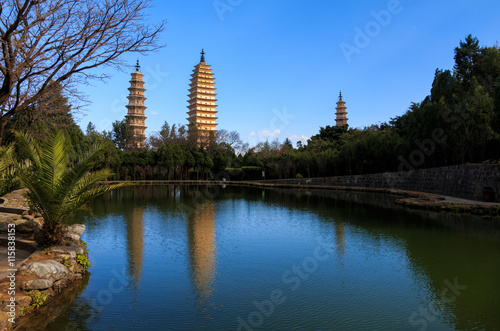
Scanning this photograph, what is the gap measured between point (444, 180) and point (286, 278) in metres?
15.5

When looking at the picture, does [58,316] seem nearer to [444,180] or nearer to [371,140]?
[444,180]

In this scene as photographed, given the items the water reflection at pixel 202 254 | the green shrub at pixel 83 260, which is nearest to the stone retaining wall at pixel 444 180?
the water reflection at pixel 202 254

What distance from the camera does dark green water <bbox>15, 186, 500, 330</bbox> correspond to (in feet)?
15.2

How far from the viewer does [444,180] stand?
18.9m

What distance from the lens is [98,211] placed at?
14289mm

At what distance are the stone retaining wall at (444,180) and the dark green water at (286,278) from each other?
4682 mm

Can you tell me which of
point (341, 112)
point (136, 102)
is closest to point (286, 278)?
point (136, 102)

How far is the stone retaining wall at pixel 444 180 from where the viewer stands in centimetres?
1531

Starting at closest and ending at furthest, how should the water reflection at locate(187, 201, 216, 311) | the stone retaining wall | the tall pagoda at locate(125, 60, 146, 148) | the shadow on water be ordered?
the shadow on water → the water reflection at locate(187, 201, 216, 311) → the stone retaining wall → the tall pagoda at locate(125, 60, 146, 148)

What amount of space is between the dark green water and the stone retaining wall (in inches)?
184

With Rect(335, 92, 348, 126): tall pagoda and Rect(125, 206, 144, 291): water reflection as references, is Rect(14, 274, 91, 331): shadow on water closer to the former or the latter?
Rect(125, 206, 144, 291): water reflection

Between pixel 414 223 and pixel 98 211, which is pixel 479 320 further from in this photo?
pixel 98 211

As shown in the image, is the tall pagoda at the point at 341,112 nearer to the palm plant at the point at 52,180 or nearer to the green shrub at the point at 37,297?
the palm plant at the point at 52,180

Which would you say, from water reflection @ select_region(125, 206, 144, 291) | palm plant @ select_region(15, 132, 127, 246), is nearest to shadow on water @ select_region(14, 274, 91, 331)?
water reflection @ select_region(125, 206, 144, 291)
